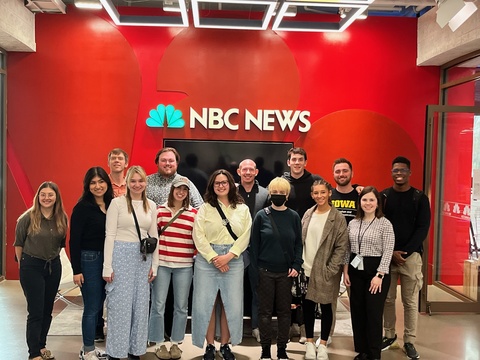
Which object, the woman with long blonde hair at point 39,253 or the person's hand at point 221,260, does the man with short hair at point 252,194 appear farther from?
the woman with long blonde hair at point 39,253

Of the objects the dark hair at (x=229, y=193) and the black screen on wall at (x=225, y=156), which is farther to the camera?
the black screen on wall at (x=225, y=156)

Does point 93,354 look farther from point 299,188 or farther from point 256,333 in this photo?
point 299,188

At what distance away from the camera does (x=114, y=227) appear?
3635 millimetres

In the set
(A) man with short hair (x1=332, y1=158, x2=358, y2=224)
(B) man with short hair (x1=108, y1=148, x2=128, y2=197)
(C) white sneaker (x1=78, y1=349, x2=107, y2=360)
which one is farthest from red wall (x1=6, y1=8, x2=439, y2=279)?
(C) white sneaker (x1=78, y1=349, x2=107, y2=360)

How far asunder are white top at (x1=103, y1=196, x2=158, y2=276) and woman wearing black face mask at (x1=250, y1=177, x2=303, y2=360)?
0.86m

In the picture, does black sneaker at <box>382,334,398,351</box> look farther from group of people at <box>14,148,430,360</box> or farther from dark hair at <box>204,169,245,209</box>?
dark hair at <box>204,169,245,209</box>

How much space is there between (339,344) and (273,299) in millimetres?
1117

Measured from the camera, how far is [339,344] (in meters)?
4.56

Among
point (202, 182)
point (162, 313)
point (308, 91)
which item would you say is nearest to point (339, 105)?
point (308, 91)

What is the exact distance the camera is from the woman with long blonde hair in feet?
12.0

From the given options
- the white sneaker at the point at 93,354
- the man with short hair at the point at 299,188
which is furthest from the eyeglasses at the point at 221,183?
the white sneaker at the point at 93,354

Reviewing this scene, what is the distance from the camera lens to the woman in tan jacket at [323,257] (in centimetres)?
400

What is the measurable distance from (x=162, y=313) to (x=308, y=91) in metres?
3.90

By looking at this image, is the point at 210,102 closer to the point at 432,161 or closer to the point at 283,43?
the point at 283,43
